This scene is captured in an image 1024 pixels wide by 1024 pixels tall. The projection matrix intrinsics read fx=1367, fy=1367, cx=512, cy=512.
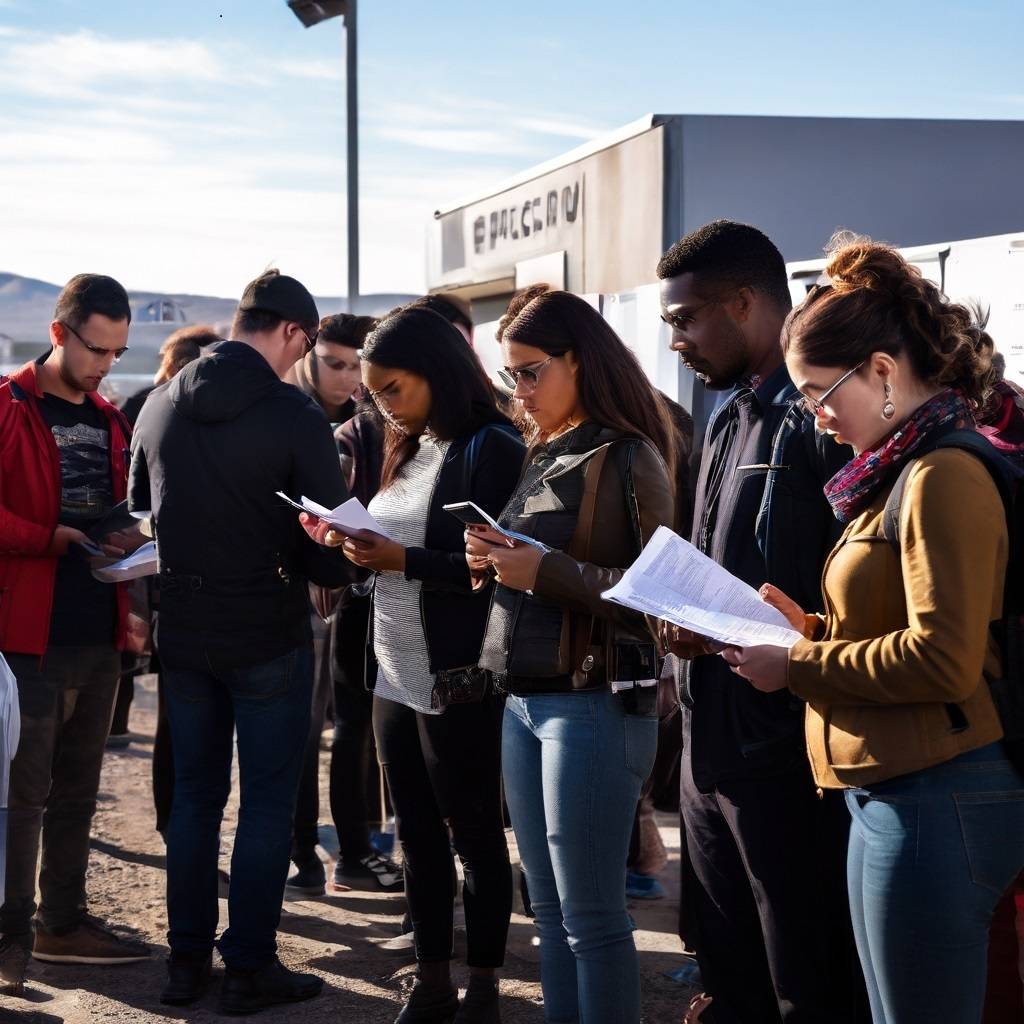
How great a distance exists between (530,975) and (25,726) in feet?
Result: 5.76

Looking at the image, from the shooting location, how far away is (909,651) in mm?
2094

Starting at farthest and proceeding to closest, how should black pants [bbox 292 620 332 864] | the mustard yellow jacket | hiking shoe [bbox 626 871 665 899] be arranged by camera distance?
1. black pants [bbox 292 620 332 864]
2. hiking shoe [bbox 626 871 665 899]
3. the mustard yellow jacket

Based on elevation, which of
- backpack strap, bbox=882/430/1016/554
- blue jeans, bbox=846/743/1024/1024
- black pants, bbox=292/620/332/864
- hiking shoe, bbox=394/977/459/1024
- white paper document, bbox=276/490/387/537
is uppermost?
backpack strap, bbox=882/430/1016/554

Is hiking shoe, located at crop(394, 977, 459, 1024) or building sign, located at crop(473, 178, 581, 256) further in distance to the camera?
building sign, located at crop(473, 178, 581, 256)

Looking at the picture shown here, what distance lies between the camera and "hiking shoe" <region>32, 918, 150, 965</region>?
A: 4.43 m

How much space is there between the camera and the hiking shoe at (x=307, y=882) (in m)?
5.23

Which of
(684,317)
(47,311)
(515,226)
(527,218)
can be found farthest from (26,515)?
(47,311)

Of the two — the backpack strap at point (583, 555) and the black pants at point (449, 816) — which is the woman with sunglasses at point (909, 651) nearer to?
the backpack strap at point (583, 555)

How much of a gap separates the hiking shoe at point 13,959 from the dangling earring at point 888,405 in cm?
320

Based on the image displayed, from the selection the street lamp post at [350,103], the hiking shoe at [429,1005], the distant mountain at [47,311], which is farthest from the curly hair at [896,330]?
the distant mountain at [47,311]

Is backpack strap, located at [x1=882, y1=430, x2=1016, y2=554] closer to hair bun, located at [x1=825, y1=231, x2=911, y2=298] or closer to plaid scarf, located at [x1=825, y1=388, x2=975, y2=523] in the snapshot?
plaid scarf, located at [x1=825, y1=388, x2=975, y2=523]

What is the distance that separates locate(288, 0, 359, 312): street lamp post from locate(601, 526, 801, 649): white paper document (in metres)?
8.22

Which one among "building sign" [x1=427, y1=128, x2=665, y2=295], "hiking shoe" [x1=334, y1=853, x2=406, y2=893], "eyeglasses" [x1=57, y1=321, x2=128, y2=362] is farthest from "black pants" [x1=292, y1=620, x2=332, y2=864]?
"building sign" [x1=427, y1=128, x2=665, y2=295]

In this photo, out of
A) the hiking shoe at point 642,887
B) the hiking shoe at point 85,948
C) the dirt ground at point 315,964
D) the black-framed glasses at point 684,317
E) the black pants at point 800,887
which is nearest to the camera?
the black pants at point 800,887
